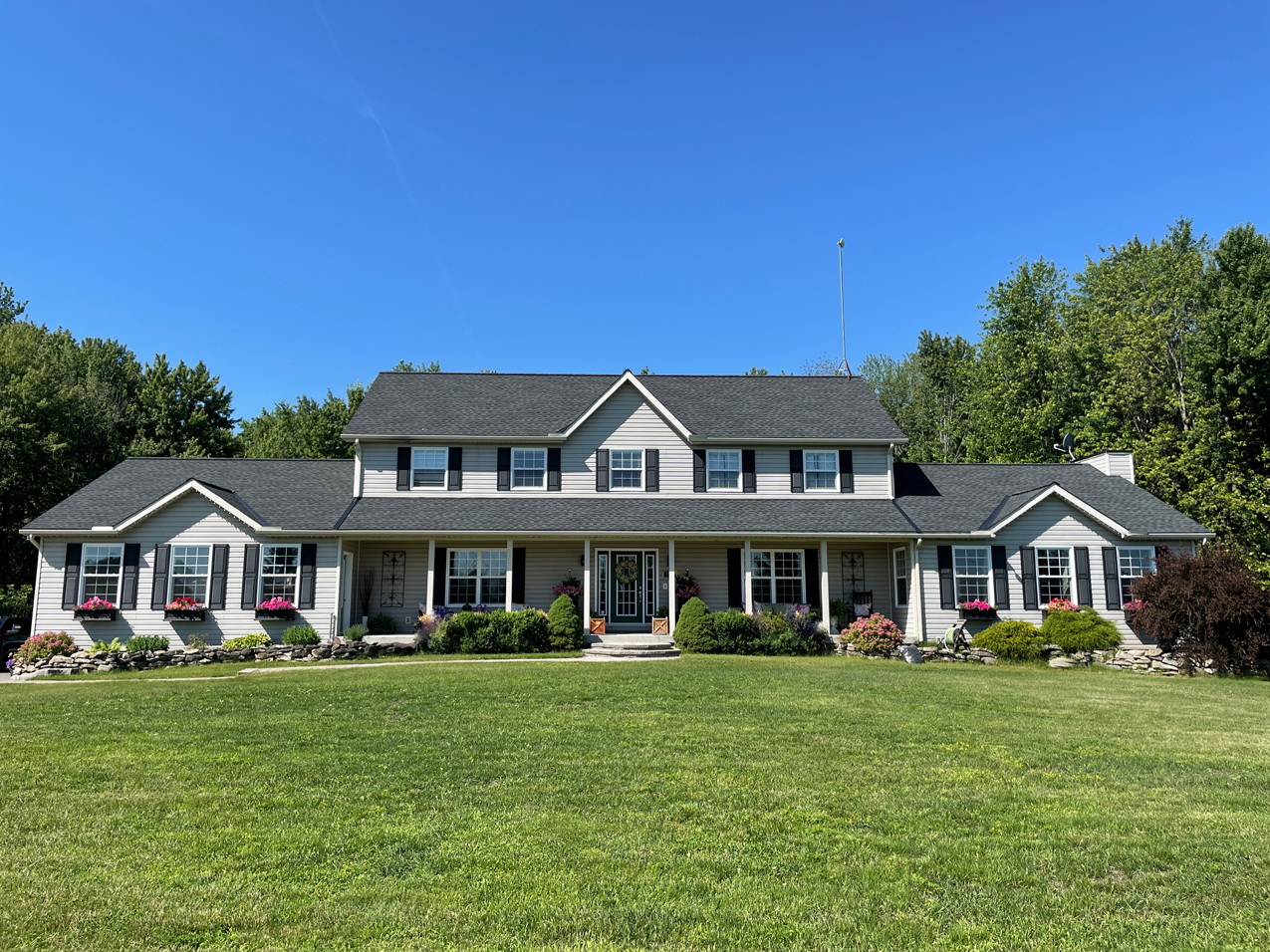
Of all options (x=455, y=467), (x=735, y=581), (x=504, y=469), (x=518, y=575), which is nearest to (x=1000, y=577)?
(x=735, y=581)

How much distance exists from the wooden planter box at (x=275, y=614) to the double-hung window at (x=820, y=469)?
616 inches

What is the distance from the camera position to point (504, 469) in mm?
24422

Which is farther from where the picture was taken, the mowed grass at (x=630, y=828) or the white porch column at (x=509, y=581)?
the white porch column at (x=509, y=581)

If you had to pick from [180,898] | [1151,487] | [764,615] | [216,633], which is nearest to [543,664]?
[764,615]

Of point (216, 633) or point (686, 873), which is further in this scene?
point (216, 633)

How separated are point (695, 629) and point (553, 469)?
278 inches

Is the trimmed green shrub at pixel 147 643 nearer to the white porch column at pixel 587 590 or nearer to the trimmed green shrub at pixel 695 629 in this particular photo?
the white porch column at pixel 587 590

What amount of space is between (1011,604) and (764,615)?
7.52m

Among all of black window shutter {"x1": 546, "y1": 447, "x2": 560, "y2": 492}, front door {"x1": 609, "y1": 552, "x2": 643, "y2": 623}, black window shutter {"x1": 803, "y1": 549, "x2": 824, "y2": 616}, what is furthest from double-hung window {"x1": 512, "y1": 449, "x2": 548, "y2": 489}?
black window shutter {"x1": 803, "y1": 549, "x2": 824, "y2": 616}

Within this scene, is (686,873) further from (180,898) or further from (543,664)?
(543,664)

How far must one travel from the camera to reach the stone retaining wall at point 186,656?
1919cm

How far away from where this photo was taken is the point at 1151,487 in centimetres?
2988

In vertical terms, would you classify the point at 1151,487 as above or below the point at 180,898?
above

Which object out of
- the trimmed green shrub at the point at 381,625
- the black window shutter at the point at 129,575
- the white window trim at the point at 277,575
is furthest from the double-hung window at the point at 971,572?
the black window shutter at the point at 129,575
